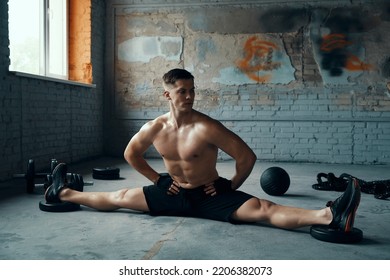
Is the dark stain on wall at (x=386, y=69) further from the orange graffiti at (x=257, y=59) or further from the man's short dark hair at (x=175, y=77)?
the man's short dark hair at (x=175, y=77)

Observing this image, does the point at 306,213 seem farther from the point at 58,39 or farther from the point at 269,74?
the point at 58,39

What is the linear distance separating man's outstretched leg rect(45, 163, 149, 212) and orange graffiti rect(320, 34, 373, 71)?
5.35 metres

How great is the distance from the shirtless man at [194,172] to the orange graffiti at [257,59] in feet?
15.2

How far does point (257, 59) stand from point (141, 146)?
4.80m

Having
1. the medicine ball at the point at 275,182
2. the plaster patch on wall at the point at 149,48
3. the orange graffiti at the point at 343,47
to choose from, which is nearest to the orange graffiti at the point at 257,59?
the orange graffiti at the point at 343,47

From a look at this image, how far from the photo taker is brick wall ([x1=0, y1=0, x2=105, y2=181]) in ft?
15.8

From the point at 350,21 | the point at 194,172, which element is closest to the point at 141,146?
the point at 194,172

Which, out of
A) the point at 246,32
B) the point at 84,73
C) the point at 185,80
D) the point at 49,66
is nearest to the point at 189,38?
the point at 246,32

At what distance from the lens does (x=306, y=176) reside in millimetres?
5766

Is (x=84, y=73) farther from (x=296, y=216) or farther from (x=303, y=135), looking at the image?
(x=296, y=216)

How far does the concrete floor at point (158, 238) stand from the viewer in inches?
93.6

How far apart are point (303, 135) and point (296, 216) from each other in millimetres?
4823

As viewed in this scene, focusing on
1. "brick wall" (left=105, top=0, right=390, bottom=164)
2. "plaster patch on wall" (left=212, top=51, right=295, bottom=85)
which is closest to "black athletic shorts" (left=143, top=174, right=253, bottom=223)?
"brick wall" (left=105, top=0, right=390, bottom=164)

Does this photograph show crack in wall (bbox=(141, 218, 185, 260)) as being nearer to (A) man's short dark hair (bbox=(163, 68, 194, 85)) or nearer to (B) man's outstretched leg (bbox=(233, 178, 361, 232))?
(B) man's outstretched leg (bbox=(233, 178, 361, 232))
